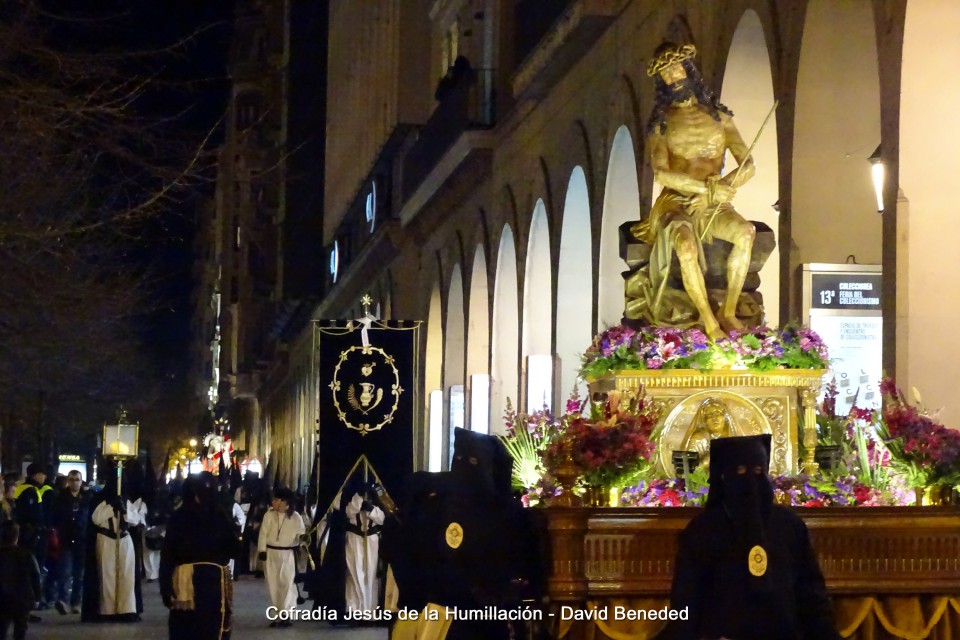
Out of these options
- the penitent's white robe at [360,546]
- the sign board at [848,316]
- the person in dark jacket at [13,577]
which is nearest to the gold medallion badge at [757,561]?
the sign board at [848,316]

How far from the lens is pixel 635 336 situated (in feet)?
36.1

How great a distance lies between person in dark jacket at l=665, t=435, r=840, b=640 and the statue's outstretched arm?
14.6ft

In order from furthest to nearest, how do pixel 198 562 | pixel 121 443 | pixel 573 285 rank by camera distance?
pixel 121 443 < pixel 573 285 < pixel 198 562

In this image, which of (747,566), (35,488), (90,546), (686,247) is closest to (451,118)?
(35,488)

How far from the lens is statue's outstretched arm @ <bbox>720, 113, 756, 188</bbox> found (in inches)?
469

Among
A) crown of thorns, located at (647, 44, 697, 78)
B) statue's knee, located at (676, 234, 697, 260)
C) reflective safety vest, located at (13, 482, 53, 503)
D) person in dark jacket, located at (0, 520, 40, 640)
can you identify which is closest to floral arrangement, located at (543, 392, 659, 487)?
statue's knee, located at (676, 234, 697, 260)

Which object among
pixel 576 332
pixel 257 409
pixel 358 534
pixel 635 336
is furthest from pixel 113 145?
pixel 257 409

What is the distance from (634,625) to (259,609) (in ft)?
58.3

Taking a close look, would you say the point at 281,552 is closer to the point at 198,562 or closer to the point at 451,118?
the point at 198,562

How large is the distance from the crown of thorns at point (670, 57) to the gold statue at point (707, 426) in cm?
238

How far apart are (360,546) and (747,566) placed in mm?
16345

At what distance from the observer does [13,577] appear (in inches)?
683

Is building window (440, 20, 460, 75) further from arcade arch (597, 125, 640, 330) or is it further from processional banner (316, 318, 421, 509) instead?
processional banner (316, 318, 421, 509)

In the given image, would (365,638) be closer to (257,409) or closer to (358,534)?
(358,534)
